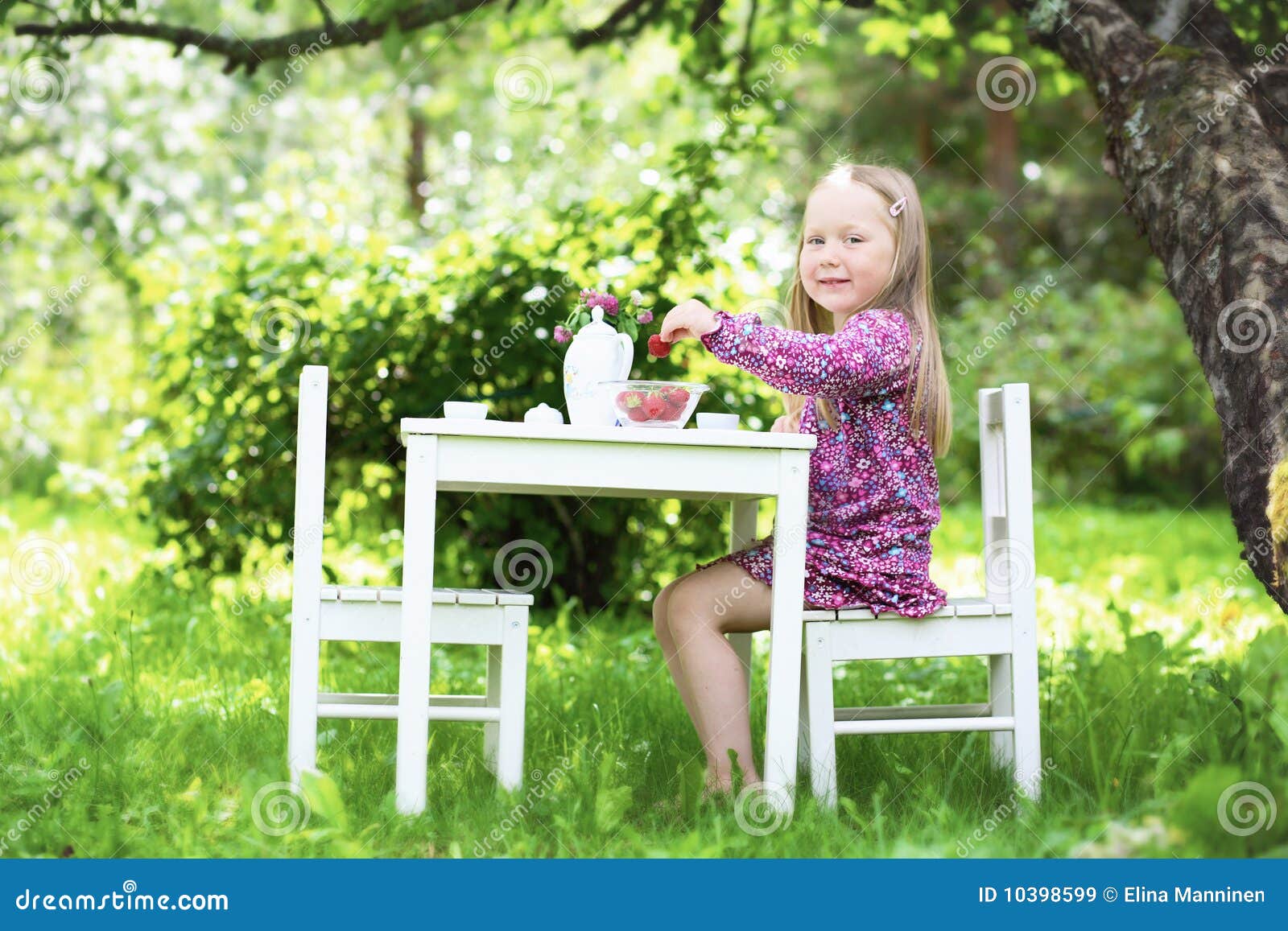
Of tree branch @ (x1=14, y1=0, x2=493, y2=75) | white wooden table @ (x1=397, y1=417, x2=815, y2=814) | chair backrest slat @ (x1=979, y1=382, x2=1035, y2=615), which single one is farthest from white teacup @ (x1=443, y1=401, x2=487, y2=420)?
tree branch @ (x1=14, y1=0, x2=493, y2=75)

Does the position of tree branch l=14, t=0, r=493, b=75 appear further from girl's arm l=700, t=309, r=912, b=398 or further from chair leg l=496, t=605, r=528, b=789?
chair leg l=496, t=605, r=528, b=789

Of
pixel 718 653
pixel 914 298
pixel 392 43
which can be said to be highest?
pixel 392 43

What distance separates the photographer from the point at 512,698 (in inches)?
105

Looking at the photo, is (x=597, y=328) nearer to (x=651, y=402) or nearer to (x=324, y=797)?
(x=651, y=402)

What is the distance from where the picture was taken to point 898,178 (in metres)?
2.85

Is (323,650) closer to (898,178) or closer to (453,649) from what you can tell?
(453,649)

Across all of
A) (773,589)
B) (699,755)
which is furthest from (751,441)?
(699,755)

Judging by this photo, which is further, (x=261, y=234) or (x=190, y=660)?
(x=261, y=234)

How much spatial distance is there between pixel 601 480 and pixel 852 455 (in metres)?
0.64

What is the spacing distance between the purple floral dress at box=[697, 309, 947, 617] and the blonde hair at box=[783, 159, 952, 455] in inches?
1.0

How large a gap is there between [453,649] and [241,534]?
91cm

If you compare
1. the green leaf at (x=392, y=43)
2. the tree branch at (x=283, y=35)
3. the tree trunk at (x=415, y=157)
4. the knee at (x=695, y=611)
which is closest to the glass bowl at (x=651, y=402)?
the knee at (x=695, y=611)

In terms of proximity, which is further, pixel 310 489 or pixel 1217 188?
pixel 1217 188

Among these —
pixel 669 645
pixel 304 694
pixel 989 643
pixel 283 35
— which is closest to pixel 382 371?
pixel 283 35
